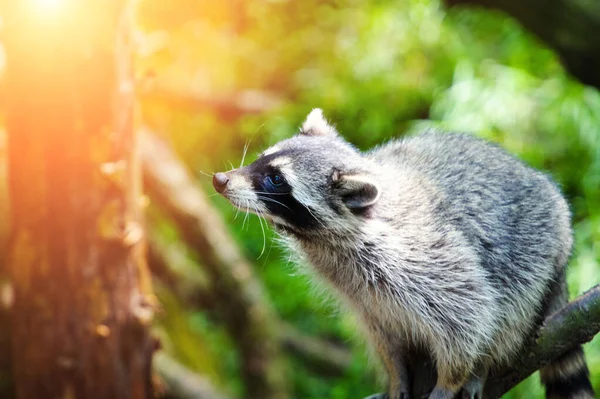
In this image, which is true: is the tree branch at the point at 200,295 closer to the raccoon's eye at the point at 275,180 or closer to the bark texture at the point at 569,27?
the bark texture at the point at 569,27

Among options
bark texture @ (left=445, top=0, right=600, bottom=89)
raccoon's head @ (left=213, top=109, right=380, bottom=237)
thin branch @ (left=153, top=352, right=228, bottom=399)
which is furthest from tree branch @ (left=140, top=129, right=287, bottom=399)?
raccoon's head @ (left=213, top=109, right=380, bottom=237)

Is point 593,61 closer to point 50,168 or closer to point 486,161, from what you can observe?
point 486,161

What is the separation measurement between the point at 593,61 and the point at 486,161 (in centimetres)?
201

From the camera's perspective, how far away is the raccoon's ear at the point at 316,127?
8.04ft

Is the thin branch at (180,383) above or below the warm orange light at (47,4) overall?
below

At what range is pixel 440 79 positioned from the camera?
5.07 metres

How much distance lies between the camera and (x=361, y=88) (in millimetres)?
5246

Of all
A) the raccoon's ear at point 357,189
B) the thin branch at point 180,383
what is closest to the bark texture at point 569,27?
the raccoon's ear at point 357,189

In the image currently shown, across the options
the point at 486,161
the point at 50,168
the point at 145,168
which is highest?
the point at 486,161

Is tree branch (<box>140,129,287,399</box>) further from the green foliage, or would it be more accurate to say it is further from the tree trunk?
the tree trunk

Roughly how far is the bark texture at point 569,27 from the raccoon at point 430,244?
1918mm

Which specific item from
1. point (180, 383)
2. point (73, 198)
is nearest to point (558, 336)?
point (73, 198)

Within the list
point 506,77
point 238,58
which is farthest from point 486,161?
point 238,58

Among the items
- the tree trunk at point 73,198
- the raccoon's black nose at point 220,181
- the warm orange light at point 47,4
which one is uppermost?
the warm orange light at point 47,4
